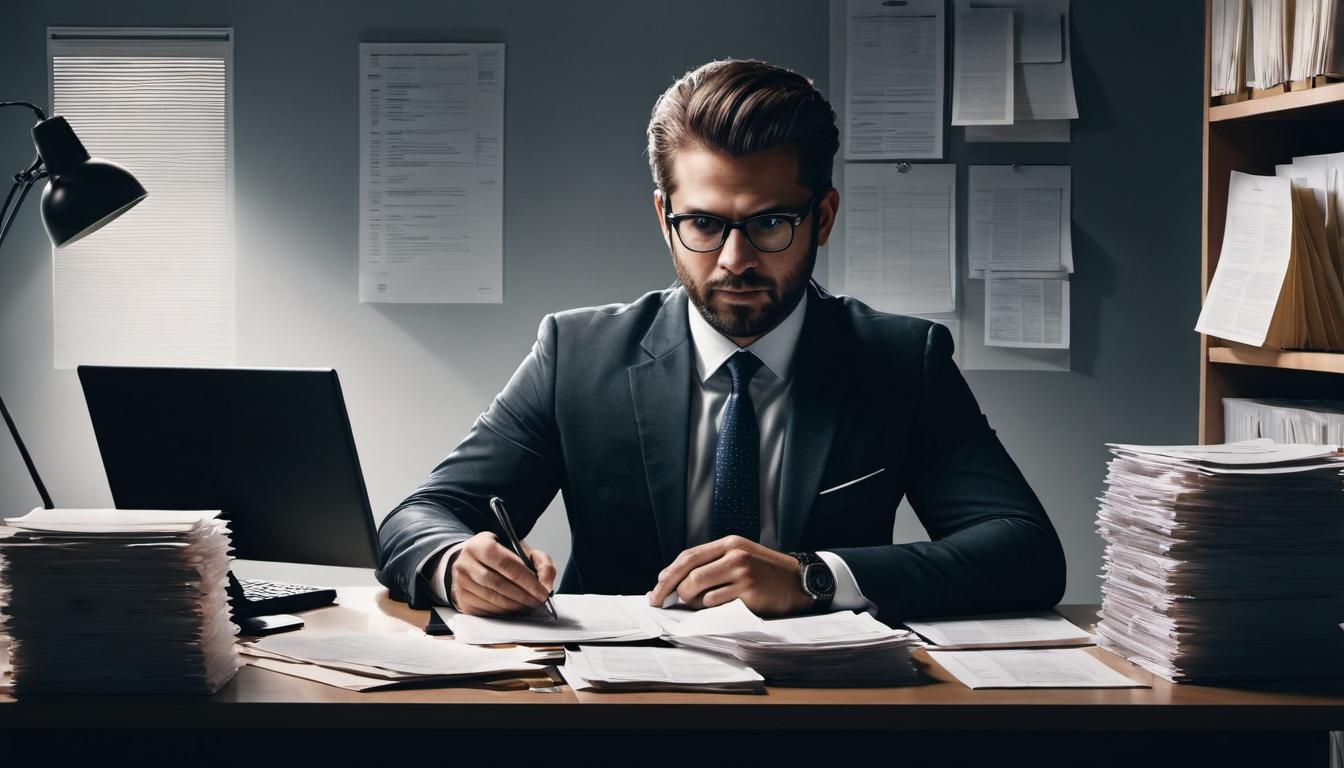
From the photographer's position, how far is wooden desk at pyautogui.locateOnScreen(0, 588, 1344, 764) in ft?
3.55

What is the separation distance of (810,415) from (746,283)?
236 millimetres

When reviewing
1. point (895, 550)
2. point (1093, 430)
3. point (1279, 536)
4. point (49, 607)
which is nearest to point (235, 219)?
point (49, 607)

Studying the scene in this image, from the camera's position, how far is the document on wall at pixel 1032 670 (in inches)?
45.1

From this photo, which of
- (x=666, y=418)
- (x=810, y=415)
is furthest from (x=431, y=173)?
(x=810, y=415)

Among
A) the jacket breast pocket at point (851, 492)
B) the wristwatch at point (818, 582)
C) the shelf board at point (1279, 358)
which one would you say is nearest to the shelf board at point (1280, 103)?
the shelf board at point (1279, 358)

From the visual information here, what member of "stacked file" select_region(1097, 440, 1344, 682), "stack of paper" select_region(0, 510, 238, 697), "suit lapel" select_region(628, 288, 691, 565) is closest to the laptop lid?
"stack of paper" select_region(0, 510, 238, 697)

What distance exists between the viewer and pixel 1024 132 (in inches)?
112

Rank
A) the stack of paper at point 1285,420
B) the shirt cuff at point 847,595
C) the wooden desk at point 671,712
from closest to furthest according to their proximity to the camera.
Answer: the wooden desk at point 671,712 → the shirt cuff at point 847,595 → the stack of paper at point 1285,420

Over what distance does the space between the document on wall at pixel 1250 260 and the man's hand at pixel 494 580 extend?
1.43 meters

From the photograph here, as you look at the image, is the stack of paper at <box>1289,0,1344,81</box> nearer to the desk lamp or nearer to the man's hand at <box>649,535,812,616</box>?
the man's hand at <box>649,535,812,616</box>

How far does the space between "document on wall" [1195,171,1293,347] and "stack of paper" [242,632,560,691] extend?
152 centimetres

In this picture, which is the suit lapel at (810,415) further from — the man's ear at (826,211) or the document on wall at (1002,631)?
the document on wall at (1002,631)

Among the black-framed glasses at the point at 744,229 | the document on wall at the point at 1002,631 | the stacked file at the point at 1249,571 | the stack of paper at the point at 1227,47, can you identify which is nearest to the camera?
the stacked file at the point at 1249,571

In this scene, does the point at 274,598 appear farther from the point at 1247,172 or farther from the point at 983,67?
the point at 983,67
